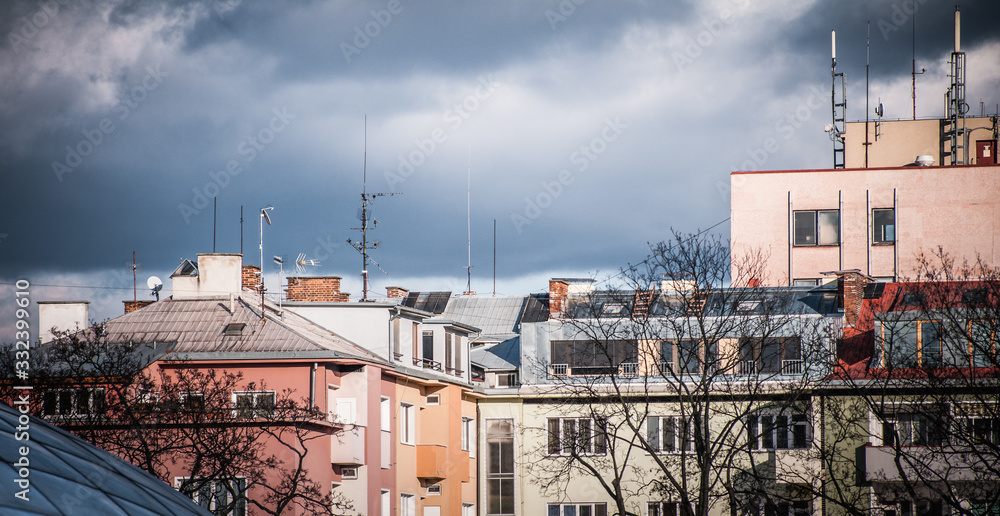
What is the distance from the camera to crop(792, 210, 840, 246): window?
203 feet

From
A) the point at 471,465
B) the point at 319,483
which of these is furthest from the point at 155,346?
the point at 471,465

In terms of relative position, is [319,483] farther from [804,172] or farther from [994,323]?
[804,172]

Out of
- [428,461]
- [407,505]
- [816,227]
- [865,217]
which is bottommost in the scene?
[407,505]

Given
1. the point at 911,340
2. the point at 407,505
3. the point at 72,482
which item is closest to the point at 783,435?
the point at 911,340

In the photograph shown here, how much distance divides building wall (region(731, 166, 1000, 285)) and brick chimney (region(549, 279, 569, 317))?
11016 mm

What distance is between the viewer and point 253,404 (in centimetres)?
3950

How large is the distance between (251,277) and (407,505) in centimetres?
1198

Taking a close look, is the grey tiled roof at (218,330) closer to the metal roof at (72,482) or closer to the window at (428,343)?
the window at (428,343)

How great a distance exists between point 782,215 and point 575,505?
70.0 ft

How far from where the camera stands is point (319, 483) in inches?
1529

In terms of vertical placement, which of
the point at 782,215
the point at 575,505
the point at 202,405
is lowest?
the point at 575,505

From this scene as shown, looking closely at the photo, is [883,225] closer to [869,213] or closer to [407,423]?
[869,213]

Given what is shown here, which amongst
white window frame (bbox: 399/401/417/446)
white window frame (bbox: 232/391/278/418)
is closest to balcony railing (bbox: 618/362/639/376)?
white window frame (bbox: 399/401/417/446)

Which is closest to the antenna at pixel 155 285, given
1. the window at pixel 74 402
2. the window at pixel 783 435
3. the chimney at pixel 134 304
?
the chimney at pixel 134 304
